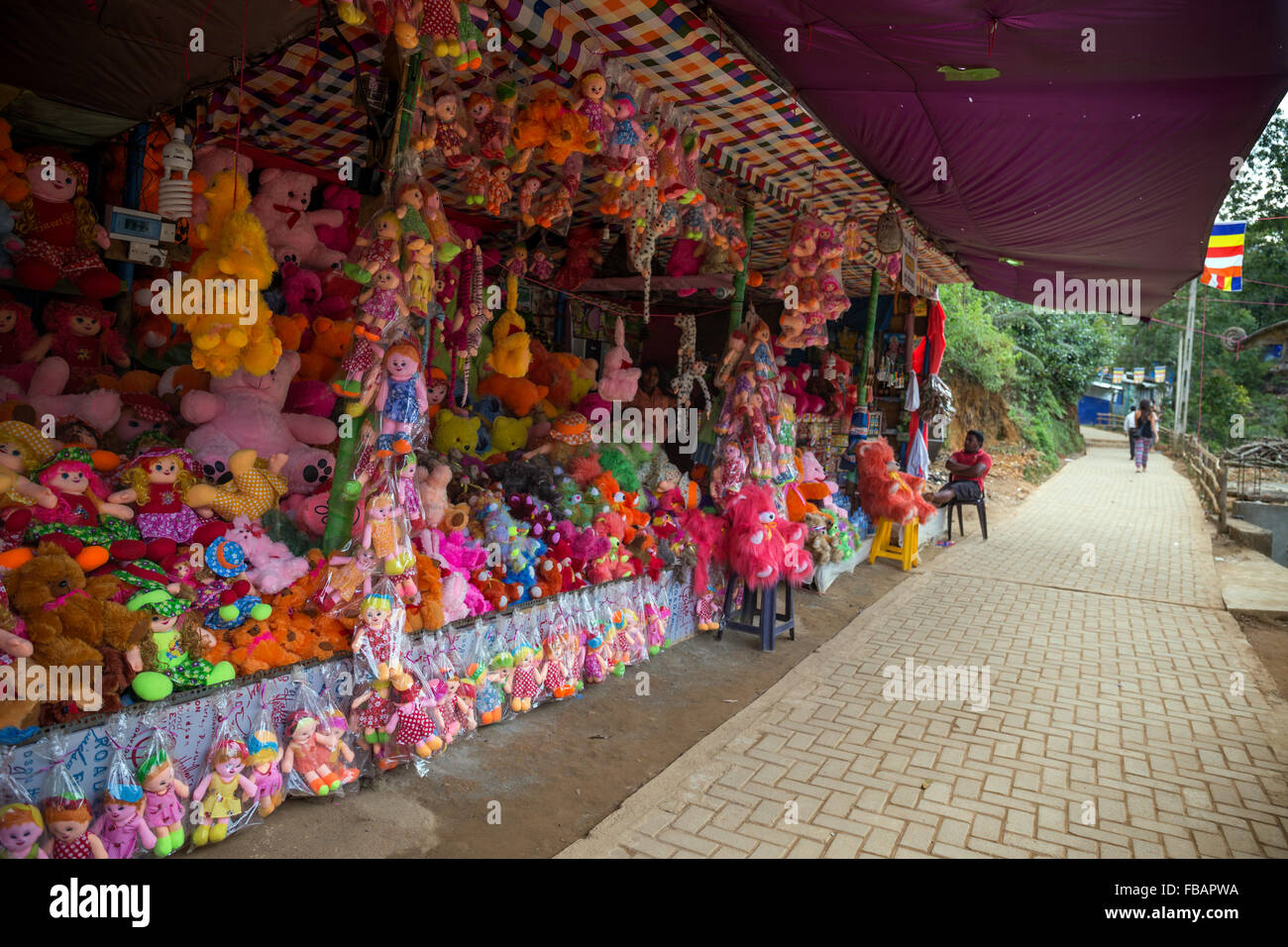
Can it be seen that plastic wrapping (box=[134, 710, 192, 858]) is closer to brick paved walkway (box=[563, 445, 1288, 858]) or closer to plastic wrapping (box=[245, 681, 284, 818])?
plastic wrapping (box=[245, 681, 284, 818])

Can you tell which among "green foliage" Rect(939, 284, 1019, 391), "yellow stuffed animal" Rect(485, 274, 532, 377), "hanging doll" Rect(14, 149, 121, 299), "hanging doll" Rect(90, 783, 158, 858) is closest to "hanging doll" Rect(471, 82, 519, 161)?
"yellow stuffed animal" Rect(485, 274, 532, 377)

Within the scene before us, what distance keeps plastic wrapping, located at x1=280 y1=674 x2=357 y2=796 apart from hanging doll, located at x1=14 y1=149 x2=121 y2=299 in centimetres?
253

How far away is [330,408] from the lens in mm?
4281

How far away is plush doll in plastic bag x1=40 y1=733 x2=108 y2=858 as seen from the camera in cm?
238

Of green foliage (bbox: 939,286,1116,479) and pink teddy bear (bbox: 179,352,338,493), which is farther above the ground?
green foliage (bbox: 939,286,1116,479)

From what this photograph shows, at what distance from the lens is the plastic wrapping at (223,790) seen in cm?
272

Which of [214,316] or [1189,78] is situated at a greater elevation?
[1189,78]

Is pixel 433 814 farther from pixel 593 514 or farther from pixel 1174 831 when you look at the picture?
pixel 1174 831

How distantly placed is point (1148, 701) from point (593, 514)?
3678 mm

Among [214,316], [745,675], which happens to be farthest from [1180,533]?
[214,316]

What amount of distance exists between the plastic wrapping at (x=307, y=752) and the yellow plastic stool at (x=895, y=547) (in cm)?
650

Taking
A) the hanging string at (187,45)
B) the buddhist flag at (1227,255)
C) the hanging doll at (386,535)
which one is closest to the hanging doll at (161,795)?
the hanging doll at (386,535)

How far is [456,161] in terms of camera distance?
156 inches

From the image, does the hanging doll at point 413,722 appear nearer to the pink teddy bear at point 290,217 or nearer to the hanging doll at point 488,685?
the hanging doll at point 488,685
